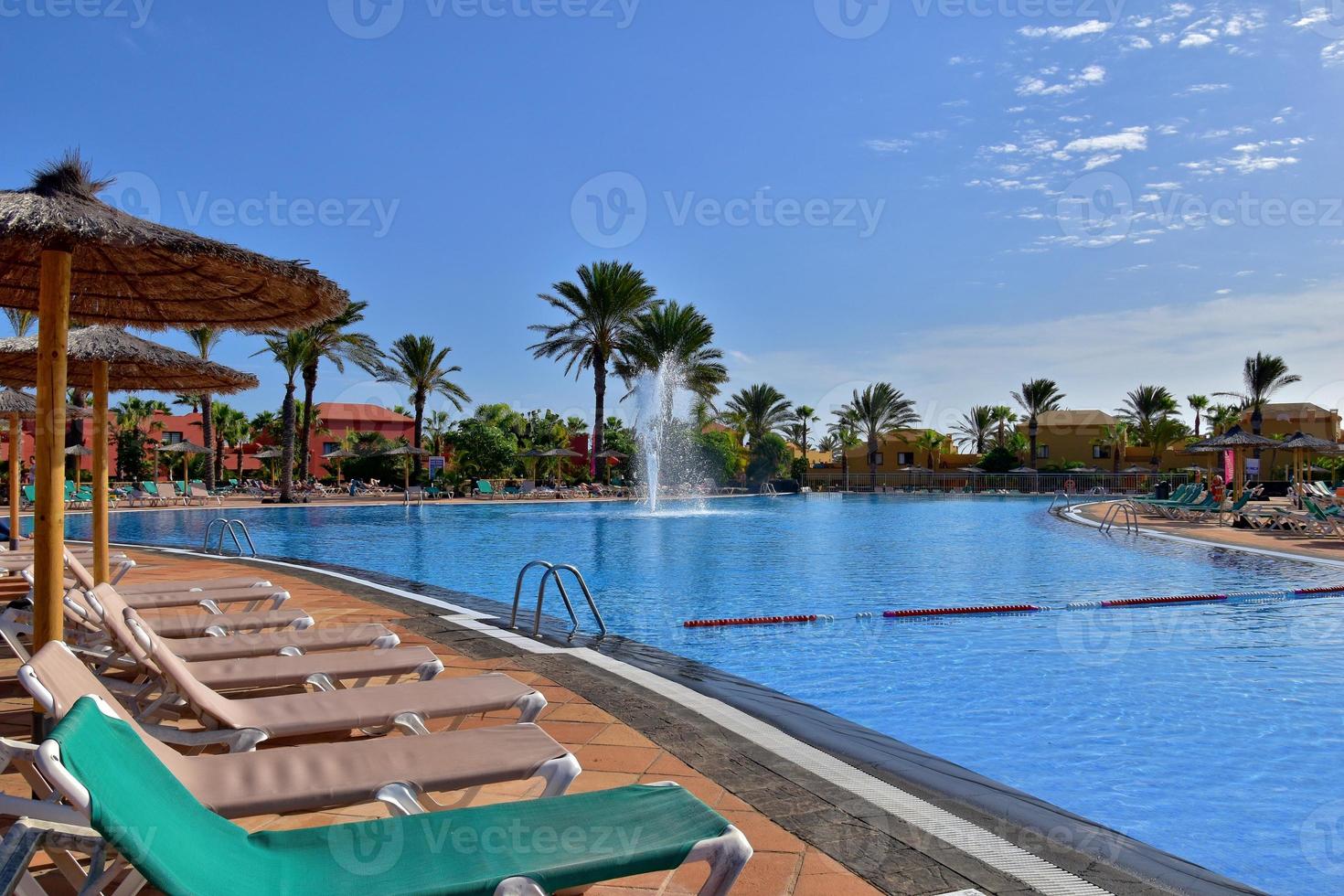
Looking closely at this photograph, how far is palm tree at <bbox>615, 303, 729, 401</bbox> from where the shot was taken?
123 ft

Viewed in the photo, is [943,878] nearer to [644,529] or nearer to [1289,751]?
[1289,751]

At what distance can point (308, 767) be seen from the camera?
8.56 feet

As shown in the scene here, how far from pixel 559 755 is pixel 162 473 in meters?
49.0

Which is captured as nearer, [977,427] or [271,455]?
[271,455]

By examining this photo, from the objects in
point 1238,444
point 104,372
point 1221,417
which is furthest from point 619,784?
point 1221,417

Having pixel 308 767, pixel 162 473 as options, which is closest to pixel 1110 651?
pixel 308 767

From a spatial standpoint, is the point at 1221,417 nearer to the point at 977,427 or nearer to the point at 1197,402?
the point at 1197,402

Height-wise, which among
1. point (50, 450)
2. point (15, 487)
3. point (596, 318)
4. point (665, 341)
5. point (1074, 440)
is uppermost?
point (596, 318)

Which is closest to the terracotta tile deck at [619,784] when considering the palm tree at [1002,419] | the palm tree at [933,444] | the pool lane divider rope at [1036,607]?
the pool lane divider rope at [1036,607]

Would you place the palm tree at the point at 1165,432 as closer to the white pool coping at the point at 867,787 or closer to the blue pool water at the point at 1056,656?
the blue pool water at the point at 1056,656

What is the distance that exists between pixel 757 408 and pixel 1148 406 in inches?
1024

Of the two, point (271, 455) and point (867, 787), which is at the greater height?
point (271, 455)

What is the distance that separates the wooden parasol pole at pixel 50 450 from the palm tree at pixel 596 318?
3236 centimetres

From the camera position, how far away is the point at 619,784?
3389mm
